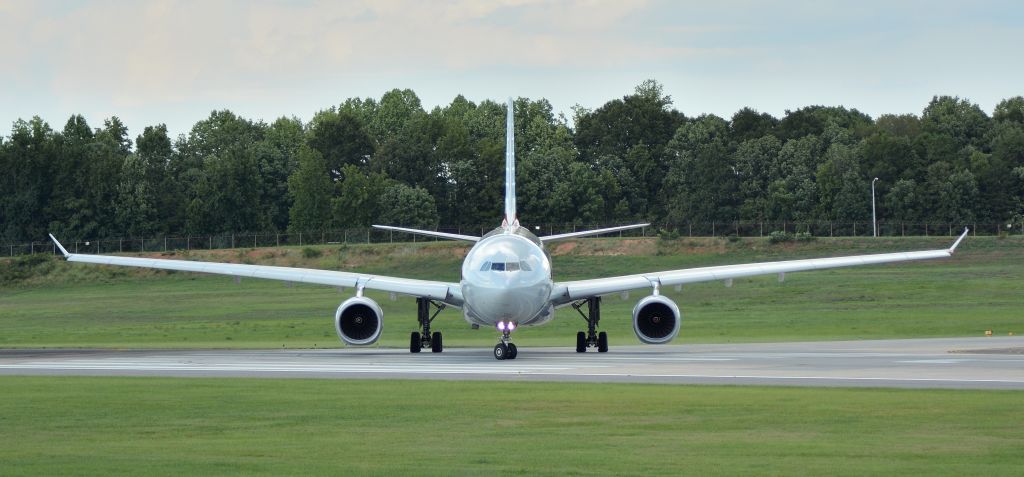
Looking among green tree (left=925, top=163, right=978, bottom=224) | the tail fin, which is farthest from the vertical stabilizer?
green tree (left=925, top=163, right=978, bottom=224)

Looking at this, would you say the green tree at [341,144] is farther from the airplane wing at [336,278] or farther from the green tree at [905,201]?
the airplane wing at [336,278]

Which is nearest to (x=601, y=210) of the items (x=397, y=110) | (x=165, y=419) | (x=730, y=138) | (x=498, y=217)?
(x=498, y=217)

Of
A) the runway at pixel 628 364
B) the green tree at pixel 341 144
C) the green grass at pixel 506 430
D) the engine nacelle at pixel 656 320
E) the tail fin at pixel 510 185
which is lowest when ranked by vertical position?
the green grass at pixel 506 430

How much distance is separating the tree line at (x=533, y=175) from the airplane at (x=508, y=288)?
275 ft

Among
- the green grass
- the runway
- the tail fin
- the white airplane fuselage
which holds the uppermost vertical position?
the tail fin

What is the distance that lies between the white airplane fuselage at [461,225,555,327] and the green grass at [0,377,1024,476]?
10916mm

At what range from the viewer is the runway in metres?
31.6

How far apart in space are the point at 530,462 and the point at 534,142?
14383 centimetres

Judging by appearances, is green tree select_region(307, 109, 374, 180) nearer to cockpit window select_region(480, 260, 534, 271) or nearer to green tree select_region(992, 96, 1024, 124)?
green tree select_region(992, 96, 1024, 124)

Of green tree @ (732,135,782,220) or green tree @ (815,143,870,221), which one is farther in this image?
green tree @ (732,135,782,220)

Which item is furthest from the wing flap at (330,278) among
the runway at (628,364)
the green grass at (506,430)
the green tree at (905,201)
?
the green tree at (905,201)

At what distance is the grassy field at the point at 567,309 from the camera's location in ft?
203

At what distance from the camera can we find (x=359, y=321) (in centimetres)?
4456

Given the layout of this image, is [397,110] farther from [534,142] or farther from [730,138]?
[730,138]
